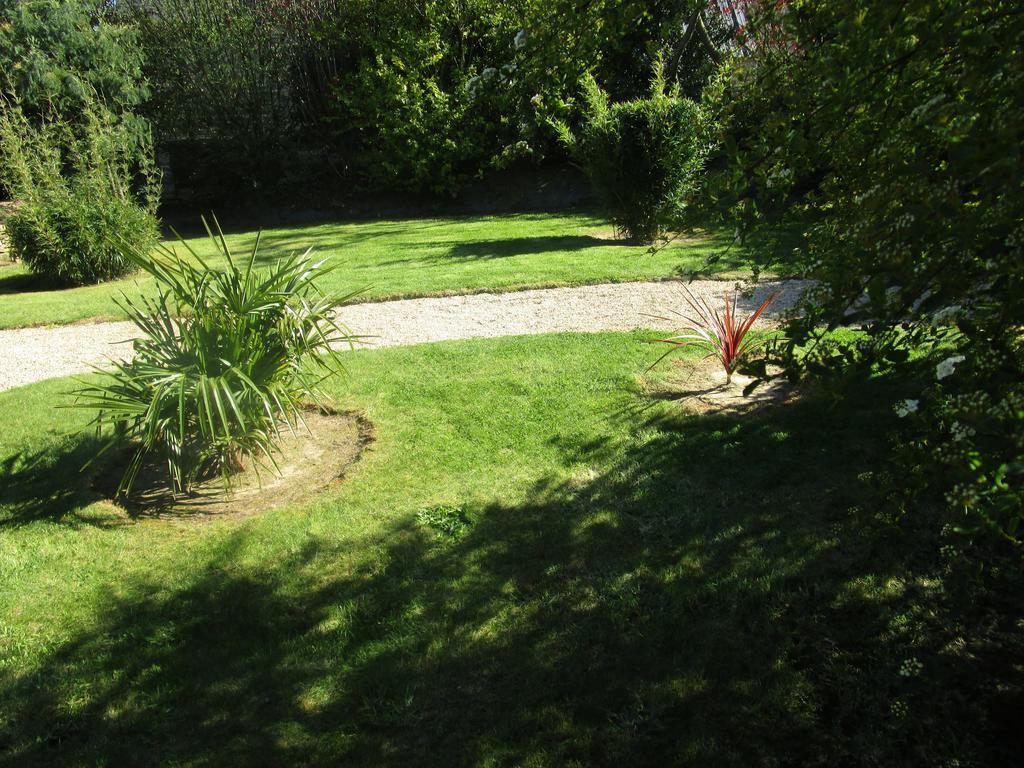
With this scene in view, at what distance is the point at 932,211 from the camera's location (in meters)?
1.62

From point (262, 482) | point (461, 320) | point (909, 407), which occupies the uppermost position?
point (909, 407)

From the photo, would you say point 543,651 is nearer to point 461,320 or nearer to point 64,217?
point 461,320

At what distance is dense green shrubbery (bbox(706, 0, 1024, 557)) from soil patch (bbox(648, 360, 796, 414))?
2.50m

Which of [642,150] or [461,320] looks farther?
[642,150]

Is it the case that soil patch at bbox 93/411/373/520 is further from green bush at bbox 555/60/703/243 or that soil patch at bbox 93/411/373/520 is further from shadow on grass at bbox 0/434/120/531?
green bush at bbox 555/60/703/243

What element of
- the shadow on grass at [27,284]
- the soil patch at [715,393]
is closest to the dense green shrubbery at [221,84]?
the shadow on grass at [27,284]

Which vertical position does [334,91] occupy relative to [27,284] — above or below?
above

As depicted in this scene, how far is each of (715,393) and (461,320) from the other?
3136 millimetres

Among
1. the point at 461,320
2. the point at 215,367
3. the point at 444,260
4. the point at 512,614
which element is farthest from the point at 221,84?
the point at 512,614

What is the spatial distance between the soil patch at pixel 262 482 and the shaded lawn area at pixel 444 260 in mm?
2022

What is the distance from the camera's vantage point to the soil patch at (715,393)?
507 cm

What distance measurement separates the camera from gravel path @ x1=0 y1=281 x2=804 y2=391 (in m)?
7.09

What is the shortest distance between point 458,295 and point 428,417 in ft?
12.5

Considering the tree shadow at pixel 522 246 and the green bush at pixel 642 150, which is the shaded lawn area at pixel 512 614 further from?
the tree shadow at pixel 522 246
